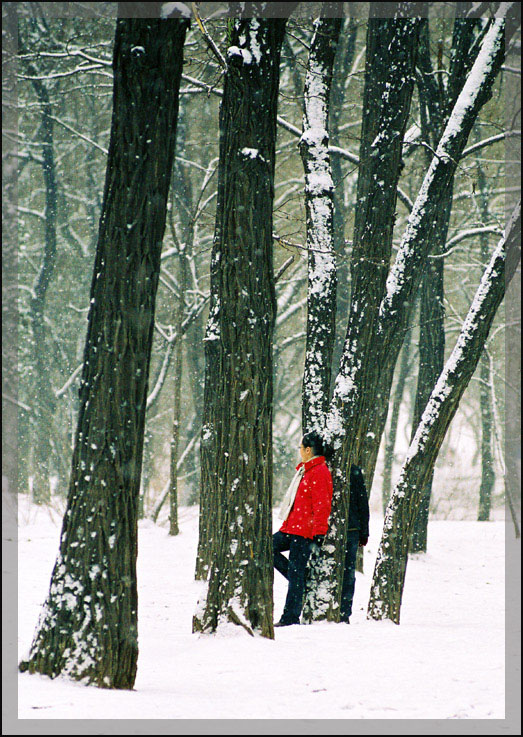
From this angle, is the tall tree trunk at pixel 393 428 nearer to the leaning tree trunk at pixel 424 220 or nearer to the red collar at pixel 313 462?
the leaning tree trunk at pixel 424 220

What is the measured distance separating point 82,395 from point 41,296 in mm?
14896

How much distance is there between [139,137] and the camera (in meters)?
4.21

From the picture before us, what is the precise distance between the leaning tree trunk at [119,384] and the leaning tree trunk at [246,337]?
43.2 inches

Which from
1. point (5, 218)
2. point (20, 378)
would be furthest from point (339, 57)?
point (20, 378)

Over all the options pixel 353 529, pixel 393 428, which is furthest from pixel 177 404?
pixel 393 428

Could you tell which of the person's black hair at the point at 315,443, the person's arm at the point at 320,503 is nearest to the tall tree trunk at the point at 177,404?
the person's black hair at the point at 315,443

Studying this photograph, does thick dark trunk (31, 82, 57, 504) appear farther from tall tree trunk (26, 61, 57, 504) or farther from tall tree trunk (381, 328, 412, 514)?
tall tree trunk (381, 328, 412, 514)

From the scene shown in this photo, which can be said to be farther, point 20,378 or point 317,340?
point 20,378

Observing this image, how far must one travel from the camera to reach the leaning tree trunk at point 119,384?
4.07 meters

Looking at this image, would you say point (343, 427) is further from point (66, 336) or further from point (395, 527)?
point (66, 336)

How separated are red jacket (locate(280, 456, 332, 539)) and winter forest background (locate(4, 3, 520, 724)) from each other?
0.69m

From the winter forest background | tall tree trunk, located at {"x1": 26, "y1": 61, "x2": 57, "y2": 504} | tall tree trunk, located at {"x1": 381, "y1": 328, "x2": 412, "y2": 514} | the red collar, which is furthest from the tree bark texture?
tall tree trunk, located at {"x1": 381, "y1": 328, "x2": 412, "y2": 514}

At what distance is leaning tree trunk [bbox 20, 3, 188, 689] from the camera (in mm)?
4066

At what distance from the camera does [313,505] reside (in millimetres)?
6199
